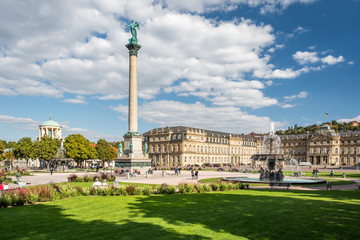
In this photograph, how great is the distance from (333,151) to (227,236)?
14140cm

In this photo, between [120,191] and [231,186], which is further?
[231,186]

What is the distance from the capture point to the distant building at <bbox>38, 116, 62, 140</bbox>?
120875 mm

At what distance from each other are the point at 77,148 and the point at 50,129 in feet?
157

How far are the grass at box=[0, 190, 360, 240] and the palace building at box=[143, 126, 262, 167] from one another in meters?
94.5

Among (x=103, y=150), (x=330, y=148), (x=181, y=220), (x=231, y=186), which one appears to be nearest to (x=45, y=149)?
(x=103, y=150)

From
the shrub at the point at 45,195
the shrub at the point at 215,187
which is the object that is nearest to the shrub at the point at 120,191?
the shrub at the point at 45,195

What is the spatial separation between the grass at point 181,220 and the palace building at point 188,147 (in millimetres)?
94500

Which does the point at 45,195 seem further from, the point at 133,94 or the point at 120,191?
the point at 133,94

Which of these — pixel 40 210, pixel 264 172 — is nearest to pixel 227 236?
pixel 40 210

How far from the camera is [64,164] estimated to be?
7631 cm

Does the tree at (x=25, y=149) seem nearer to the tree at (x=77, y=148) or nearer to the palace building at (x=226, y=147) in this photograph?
the tree at (x=77, y=148)

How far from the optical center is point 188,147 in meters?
116

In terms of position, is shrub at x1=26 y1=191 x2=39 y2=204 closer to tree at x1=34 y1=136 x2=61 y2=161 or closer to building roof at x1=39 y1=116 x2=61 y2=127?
tree at x1=34 y1=136 x2=61 y2=161

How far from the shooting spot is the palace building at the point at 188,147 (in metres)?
115
